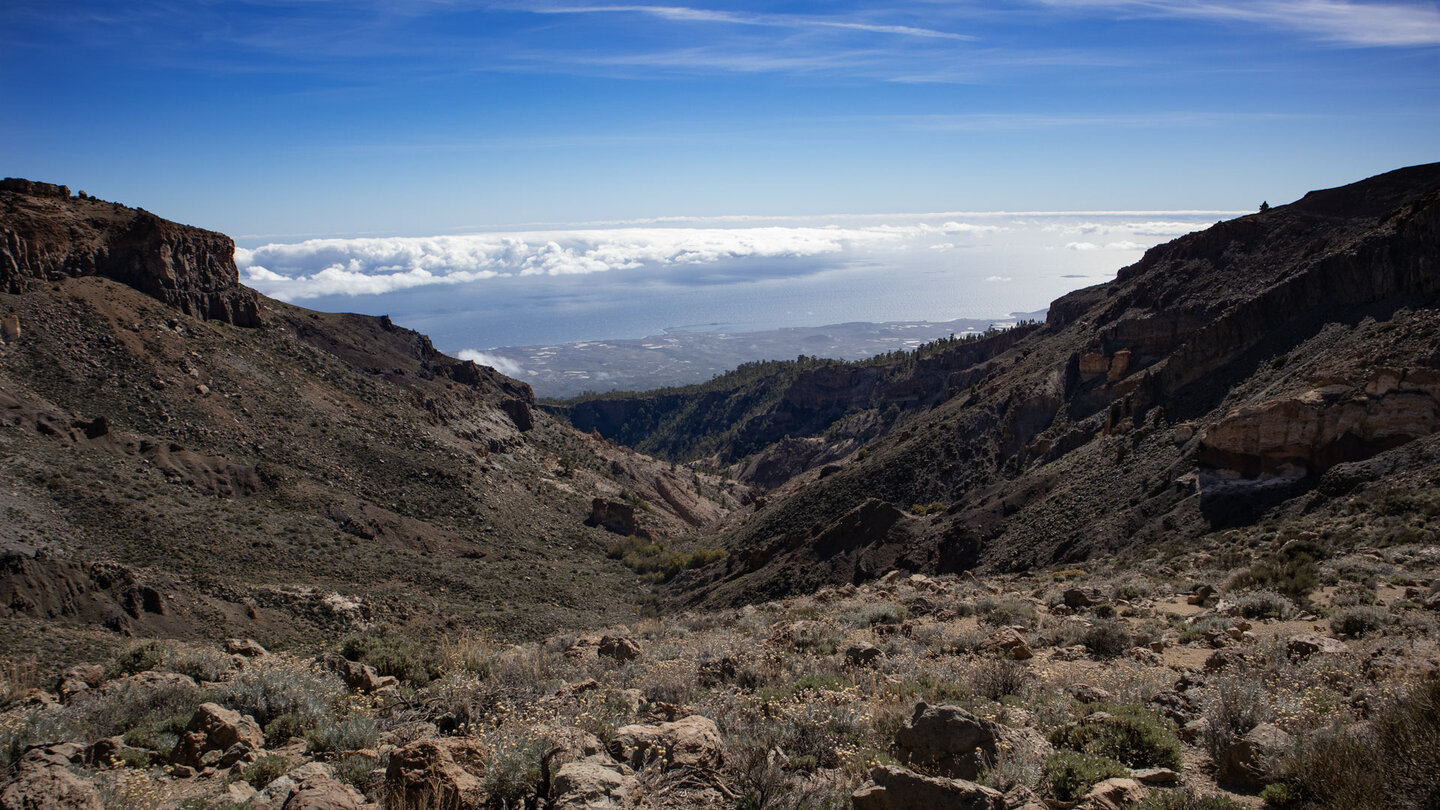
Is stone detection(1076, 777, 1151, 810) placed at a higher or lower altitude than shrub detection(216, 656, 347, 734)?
higher

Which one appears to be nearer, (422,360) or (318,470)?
(318,470)

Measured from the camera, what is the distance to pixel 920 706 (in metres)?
6.58

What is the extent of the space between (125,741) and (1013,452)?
41336 millimetres

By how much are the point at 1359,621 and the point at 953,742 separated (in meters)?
8.27

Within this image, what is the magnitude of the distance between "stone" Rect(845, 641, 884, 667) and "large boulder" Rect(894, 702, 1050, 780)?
3.82 m

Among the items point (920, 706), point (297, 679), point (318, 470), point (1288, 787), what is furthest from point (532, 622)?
point (1288, 787)

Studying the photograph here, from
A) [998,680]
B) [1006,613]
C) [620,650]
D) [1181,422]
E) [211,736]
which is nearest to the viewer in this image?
[211,736]

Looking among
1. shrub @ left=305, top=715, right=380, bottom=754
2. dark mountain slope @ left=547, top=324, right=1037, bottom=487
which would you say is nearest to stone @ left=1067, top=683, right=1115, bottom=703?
shrub @ left=305, top=715, right=380, bottom=754

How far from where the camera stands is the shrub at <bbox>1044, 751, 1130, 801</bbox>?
562 cm

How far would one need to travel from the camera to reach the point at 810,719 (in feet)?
23.6

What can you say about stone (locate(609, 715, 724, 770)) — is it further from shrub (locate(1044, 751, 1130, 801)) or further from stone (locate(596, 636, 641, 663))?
stone (locate(596, 636, 641, 663))

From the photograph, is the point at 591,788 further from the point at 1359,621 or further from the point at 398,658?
the point at 1359,621

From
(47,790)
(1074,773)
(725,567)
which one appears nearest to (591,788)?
(47,790)

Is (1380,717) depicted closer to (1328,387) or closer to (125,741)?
(125,741)
